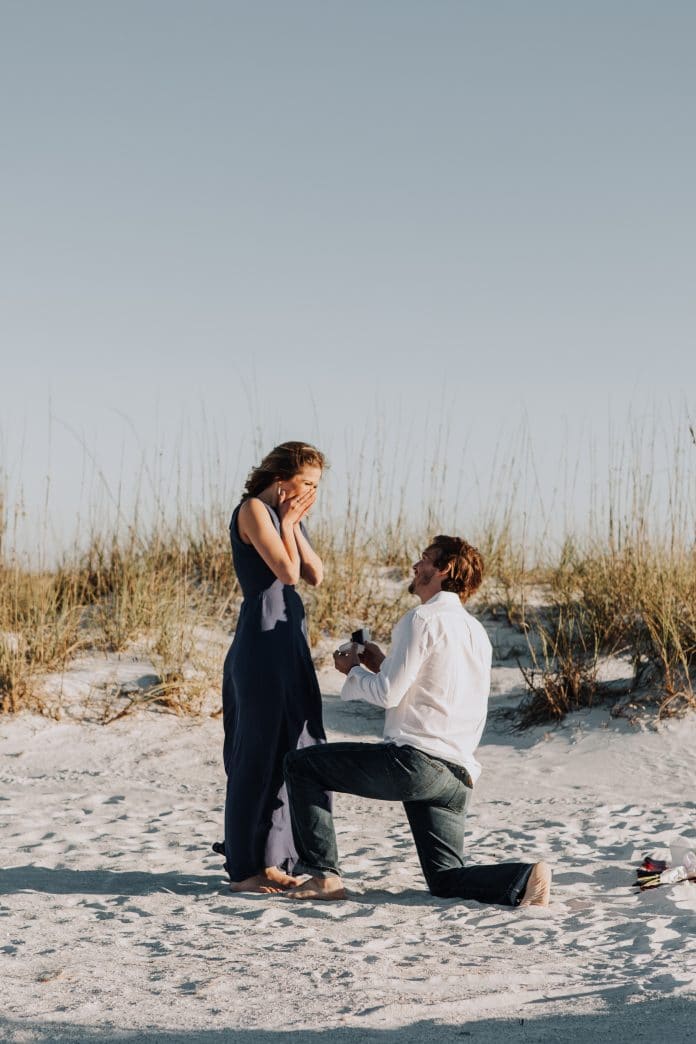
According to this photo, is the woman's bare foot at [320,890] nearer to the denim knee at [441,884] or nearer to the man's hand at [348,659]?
the denim knee at [441,884]

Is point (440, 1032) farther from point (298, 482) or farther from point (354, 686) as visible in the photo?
point (298, 482)

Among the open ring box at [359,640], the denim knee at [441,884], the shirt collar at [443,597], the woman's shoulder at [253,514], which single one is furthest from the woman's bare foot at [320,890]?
the woman's shoulder at [253,514]

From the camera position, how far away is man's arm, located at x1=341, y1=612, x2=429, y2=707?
3.38 m

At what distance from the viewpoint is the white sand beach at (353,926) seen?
266cm

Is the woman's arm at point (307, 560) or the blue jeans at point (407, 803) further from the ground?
the woman's arm at point (307, 560)

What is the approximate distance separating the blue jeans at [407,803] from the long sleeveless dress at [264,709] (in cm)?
14

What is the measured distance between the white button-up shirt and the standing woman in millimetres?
325

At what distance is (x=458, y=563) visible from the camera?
3.49 metres

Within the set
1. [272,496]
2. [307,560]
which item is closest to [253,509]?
[272,496]

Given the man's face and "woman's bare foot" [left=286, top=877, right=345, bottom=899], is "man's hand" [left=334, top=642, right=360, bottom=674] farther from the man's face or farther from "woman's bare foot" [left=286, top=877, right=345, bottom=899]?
"woman's bare foot" [left=286, top=877, right=345, bottom=899]

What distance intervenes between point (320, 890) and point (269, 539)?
1116mm

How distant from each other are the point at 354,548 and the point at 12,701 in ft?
9.38

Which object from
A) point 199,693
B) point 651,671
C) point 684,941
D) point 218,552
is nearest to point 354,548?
point 218,552

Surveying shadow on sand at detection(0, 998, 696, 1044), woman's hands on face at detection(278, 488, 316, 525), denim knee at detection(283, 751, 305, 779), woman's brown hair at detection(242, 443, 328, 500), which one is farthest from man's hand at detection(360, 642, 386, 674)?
shadow on sand at detection(0, 998, 696, 1044)
